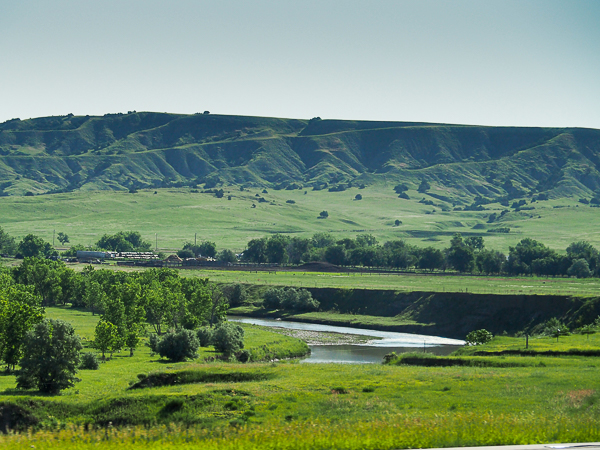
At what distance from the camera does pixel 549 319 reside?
108m

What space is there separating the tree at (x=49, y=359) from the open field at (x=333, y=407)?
152cm

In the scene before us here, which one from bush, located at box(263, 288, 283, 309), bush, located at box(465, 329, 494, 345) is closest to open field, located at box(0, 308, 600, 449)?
bush, located at box(465, 329, 494, 345)

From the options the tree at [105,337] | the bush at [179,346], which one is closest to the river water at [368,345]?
the bush at [179,346]

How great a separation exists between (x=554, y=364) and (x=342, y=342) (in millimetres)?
47916

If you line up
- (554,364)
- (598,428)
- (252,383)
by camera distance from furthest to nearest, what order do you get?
1. (554,364)
2. (252,383)
3. (598,428)

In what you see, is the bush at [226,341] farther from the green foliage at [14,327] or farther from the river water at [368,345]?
the green foliage at [14,327]

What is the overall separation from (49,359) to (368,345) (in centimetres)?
5567

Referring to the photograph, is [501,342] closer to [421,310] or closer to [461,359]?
[461,359]

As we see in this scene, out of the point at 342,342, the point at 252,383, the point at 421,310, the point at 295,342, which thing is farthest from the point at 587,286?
the point at 252,383

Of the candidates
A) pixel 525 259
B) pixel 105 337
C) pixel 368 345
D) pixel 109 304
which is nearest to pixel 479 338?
pixel 368 345

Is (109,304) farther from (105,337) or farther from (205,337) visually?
(105,337)

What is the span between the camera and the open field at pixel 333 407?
94.4 ft

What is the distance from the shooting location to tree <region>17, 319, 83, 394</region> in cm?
5553

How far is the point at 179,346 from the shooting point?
254ft
